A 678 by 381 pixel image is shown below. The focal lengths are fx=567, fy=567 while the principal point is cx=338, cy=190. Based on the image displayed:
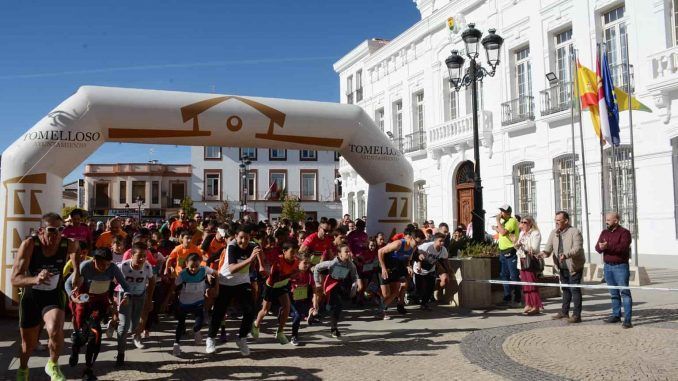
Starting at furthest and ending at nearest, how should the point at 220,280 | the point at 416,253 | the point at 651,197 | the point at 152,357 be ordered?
the point at 651,197 < the point at 416,253 < the point at 220,280 < the point at 152,357

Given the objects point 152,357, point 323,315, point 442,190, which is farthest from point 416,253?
point 442,190

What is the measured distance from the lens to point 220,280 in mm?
7441

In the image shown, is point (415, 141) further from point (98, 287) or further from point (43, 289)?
point (43, 289)

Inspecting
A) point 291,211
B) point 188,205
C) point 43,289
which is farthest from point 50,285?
point 188,205

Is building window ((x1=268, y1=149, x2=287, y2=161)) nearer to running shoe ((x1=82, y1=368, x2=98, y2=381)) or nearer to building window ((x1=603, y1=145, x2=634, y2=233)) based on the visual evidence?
building window ((x1=603, y1=145, x2=634, y2=233))

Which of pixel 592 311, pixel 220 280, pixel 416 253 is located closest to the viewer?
pixel 220 280

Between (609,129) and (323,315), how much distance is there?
27.0ft

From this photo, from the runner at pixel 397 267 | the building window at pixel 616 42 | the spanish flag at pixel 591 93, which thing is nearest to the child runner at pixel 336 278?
the runner at pixel 397 267

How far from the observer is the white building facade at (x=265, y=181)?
165 ft

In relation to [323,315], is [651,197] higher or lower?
higher

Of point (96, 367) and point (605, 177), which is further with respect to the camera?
point (605, 177)

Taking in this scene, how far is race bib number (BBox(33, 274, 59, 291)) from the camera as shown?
5730mm

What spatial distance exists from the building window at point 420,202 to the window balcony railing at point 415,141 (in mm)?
1493

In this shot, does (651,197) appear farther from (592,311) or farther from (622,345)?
(622,345)
